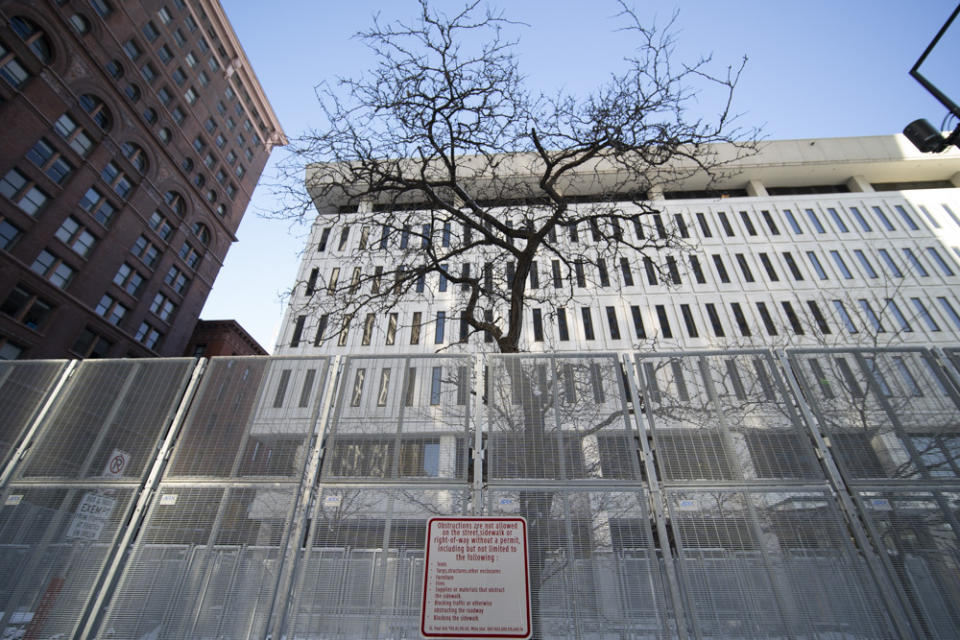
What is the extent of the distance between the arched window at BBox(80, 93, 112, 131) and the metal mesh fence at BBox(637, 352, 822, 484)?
4679 cm

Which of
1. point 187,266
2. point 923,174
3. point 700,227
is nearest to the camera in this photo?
point 700,227

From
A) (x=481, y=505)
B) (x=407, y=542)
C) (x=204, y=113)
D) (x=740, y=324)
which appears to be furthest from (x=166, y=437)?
(x=204, y=113)

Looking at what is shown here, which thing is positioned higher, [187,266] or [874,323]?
[187,266]

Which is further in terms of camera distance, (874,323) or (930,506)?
(874,323)

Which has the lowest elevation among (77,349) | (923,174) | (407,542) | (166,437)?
(407,542)

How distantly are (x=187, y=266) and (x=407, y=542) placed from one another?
4974 centimetres

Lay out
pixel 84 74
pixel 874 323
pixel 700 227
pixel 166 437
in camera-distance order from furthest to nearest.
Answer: pixel 700 227 < pixel 84 74 < pixel 874 323 < pixel 166 437

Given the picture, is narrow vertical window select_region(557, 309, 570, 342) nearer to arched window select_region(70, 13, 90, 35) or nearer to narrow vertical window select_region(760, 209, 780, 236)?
narrow vertical window select_region(760, 209, 780, 236)

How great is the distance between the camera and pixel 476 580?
4.14 m

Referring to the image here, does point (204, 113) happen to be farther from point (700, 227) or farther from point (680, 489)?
point (680, 489)

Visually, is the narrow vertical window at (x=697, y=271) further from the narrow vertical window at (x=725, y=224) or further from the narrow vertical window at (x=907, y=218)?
the narrow vertical window at (x=907, y=218)

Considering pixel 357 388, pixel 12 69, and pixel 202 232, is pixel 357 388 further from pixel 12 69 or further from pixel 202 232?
pixel 202 232

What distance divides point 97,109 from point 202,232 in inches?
559

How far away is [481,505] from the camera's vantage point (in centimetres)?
489
